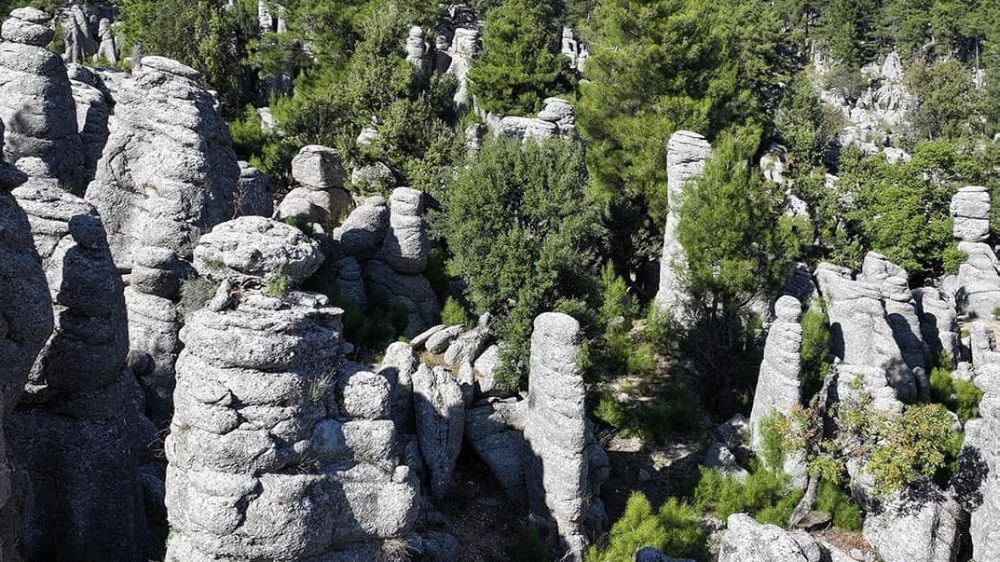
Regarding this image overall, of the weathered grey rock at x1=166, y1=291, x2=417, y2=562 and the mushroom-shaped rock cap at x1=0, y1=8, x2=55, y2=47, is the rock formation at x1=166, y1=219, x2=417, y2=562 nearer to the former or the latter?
the weathered grey rock at x1=166, y1=291, x2=417, y2=562

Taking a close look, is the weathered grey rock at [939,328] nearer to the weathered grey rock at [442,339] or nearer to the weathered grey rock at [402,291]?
the weathered grey rock at [442,339]

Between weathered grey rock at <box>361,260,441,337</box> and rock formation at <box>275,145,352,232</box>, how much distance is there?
10.9ft

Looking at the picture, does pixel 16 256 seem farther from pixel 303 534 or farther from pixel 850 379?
pixel 850 379

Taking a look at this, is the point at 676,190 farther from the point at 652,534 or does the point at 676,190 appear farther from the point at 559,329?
the point at 652,534

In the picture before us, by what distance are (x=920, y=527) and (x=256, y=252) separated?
48.9 ft

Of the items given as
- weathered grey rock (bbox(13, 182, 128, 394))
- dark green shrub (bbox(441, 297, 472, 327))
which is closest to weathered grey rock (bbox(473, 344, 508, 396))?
dark green shrub (bbox(441, 297, 472, 327))

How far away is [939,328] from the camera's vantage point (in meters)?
26.8

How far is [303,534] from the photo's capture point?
1107 centimetres

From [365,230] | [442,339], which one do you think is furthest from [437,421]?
[365,230]

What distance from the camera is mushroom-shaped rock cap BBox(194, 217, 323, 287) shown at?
37.0 feet

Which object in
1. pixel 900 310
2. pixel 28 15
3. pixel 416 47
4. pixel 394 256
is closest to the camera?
pixel 28 15

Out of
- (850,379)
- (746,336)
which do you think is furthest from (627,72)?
(850,379)

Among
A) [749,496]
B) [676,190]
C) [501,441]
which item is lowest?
[749,496]

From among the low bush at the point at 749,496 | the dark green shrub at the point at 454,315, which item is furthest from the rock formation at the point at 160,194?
the low bush at the point at 749,496
